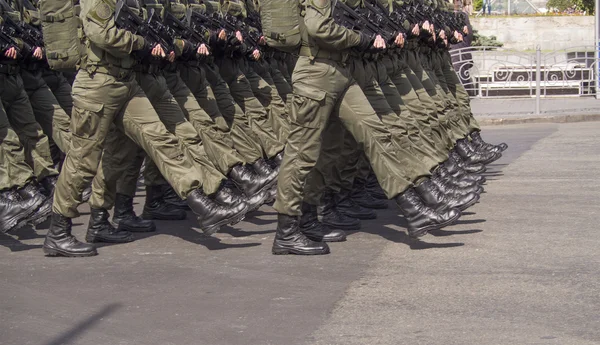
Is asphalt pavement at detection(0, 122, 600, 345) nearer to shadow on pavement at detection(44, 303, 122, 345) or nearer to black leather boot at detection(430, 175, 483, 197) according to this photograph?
shadow on pavement at detection(44, 303, 122, 345)

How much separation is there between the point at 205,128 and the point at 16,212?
63.9 inches

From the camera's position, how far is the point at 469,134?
10.6 m

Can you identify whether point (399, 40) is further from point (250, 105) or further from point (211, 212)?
point (250, 105)

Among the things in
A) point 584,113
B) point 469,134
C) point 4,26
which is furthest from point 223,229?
point 584,113

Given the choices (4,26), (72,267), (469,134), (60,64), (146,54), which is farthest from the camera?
(469,134)

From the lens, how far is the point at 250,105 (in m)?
9.72

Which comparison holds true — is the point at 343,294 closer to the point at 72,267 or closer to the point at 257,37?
the point at 72,267

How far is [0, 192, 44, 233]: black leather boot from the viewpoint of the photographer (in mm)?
7603

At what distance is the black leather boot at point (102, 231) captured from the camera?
300 inches

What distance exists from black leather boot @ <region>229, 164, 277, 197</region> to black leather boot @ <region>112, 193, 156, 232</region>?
2.95ft

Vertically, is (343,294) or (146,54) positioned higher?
(146,54)

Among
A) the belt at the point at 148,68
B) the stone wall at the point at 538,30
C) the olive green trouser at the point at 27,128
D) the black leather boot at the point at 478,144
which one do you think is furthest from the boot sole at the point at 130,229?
the stone wall at the point at 538,30

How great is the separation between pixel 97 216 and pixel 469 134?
434 centimetres

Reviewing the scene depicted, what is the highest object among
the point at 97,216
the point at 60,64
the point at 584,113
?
the point at 60,64
